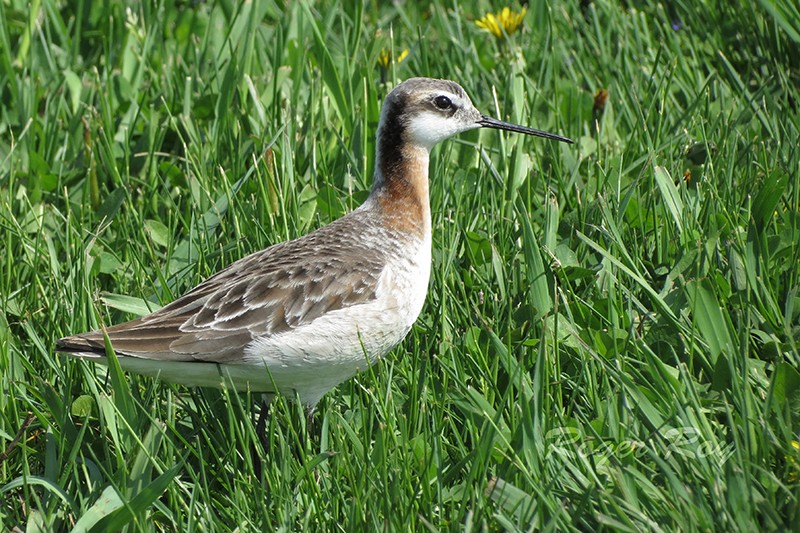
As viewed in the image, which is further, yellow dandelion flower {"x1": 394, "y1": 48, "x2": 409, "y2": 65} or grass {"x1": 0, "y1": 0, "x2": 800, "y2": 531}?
yellow dandelion flower {"x1": 394, "y1": 48, "x2": 409, "y2": 65}

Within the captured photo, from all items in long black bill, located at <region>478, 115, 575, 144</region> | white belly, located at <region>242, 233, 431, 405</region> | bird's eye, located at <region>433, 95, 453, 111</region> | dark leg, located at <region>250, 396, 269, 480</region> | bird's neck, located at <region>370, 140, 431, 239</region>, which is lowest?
dark leg, located at <region>250, 396, 269, 480</region>

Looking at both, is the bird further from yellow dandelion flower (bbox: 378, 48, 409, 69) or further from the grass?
yellow dandelion flower (bbox: 378, 48, 409, 69)

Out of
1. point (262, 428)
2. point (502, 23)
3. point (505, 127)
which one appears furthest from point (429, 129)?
point (502, 23)

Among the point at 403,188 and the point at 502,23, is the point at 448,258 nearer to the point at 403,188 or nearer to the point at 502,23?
the point at 403,188

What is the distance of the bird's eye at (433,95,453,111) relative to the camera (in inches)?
180

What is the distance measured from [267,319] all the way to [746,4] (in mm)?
3557

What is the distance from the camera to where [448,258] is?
4.46 meters

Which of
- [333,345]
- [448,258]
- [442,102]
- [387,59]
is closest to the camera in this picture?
[333,345]

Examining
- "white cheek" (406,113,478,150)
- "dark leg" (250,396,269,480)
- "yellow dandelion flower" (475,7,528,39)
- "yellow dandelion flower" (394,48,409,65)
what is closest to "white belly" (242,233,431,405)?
"dark leg" (250,396,269,480)

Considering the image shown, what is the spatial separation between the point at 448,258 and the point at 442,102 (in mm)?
670

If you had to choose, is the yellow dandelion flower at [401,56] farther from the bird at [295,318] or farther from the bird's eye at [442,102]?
the bird at [295,318]

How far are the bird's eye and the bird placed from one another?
19.3 inches

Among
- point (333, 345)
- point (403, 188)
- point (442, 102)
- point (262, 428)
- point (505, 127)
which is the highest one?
point (442, 102)

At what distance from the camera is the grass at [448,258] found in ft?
10.6
